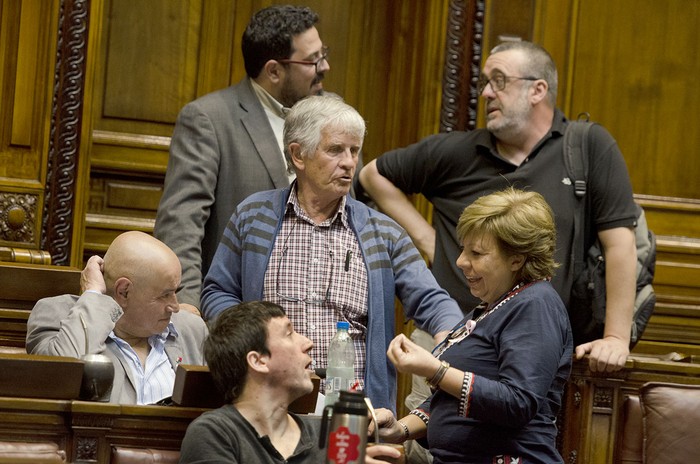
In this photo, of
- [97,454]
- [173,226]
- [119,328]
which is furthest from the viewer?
[173,226]

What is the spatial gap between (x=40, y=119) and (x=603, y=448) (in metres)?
2.31

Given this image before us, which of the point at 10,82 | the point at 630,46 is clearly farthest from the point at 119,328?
the point at 630,46

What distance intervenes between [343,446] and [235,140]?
192cm

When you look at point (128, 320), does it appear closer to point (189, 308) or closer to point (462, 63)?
point (189, 308)

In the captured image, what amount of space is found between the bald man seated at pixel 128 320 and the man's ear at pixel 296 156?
0.51 meters

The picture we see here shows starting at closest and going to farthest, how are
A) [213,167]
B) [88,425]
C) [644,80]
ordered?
[88,425], [213,167], [644,80]

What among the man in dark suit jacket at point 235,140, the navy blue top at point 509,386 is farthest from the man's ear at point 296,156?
the navy blue top at point 509,386

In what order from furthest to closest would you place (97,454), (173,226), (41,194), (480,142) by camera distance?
(41,194) → (480,142) → (173,226) → (97,454)

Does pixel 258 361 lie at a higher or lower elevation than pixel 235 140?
lower

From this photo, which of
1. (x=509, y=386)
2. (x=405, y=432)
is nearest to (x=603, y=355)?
(x=405, y=432)

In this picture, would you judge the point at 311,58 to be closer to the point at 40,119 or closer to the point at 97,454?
the point at 40,119

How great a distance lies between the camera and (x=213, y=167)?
4305mm

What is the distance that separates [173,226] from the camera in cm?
416

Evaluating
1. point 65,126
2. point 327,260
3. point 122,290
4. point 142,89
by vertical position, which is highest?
point 142,89
